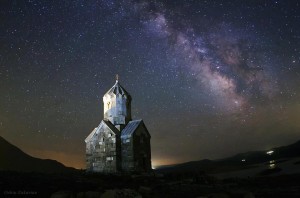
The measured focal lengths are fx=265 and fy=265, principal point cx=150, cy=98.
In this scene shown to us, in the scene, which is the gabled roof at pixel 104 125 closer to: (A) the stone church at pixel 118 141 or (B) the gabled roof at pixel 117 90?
(A) the stone church at pixel 118 141

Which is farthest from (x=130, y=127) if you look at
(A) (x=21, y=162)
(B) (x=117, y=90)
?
(A) (x=21, y=162)

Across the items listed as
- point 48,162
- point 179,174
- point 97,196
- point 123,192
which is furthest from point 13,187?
point 48,162

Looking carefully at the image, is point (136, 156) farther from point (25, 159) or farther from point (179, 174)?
point (25, 159)

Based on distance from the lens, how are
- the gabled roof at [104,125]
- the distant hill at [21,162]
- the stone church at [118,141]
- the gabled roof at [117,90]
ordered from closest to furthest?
1. the stone church at [118,141]
2. the gabled roof at [104,125]
3. the gabled roof at [117,90]
4. the distant hill at [21,162]

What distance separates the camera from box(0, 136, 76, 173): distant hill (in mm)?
97625

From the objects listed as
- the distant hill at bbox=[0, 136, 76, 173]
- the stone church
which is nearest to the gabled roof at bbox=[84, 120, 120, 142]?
the stone church

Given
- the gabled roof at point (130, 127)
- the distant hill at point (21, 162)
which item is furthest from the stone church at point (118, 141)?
the distant hill at point (21, 162)

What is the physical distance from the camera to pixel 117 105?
3341cm

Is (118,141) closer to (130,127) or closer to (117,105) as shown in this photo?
(130,127)

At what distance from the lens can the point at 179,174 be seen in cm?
3006

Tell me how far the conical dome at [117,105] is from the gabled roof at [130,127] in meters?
0.93

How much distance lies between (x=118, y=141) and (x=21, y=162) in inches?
3462

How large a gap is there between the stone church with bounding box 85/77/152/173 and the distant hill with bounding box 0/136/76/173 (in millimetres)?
69403

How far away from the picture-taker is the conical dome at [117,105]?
3309 cm
